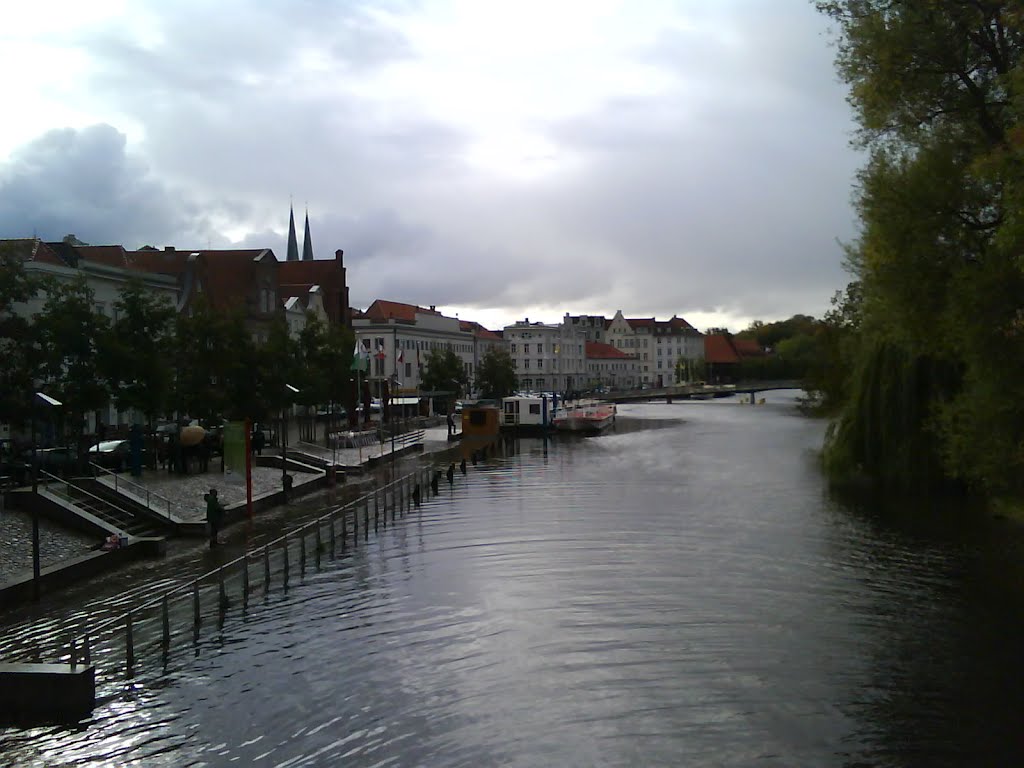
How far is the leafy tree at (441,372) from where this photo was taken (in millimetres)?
121312

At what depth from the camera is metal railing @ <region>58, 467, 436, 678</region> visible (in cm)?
1738

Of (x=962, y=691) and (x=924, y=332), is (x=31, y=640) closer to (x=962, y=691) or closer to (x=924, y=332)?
(x=962, y=691)

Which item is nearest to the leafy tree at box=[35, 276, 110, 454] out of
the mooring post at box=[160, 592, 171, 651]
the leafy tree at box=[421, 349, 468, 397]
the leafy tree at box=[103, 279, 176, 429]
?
the leafy tree at box=[103, 279, 176, 429]

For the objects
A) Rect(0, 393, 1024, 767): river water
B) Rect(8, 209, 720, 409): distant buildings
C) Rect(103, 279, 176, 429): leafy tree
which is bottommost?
Rect(0, 393, 1024, 767): river water

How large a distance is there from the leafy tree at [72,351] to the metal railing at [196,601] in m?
8.89

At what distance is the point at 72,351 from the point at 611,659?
2287 cm

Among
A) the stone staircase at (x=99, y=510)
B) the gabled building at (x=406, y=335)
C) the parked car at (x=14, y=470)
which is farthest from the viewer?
the gabled building at (x=406, y=335)

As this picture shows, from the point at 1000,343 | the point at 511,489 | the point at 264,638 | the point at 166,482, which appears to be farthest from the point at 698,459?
the point at 264,638

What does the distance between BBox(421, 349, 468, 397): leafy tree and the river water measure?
89104 millimetres

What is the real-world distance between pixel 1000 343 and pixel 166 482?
27197 millimetres

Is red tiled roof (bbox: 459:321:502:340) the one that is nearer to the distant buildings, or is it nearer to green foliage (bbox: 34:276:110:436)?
the distant buildings

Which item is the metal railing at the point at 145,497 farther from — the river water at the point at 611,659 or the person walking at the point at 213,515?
the river water at the point at 611,659

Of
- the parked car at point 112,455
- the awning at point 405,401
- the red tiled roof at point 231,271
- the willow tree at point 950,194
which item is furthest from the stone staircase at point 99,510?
the awning at point 405,401

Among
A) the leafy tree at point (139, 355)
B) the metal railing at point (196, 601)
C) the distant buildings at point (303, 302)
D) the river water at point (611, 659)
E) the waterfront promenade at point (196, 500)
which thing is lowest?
the river water at point (611, 659)
